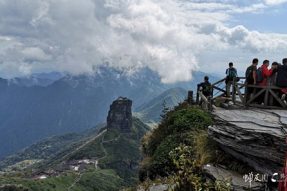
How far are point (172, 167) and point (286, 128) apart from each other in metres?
8.18

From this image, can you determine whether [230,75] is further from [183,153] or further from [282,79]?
[183,153]

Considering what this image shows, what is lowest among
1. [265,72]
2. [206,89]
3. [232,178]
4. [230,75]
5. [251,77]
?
[232,178]

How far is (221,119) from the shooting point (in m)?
21.3

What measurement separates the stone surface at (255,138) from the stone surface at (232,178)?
804mm

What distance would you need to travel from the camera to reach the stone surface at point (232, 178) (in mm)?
16523

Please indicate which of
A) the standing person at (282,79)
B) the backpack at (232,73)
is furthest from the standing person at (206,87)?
the standing person at (282,79)

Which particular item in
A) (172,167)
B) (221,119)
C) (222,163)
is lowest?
(172,167)

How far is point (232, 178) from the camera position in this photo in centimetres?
1783

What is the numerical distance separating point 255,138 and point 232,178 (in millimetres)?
Answer: 1929

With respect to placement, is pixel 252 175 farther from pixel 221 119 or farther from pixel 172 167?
pixel 172 167

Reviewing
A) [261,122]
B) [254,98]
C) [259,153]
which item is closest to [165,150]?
[254,98]

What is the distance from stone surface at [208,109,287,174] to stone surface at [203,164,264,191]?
0.80 meters

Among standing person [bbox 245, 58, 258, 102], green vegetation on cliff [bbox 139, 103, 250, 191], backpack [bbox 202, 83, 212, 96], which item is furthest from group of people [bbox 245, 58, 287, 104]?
backpack [bbox 202, 83, 212, 96]

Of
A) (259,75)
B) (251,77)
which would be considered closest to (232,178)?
(259,75)
